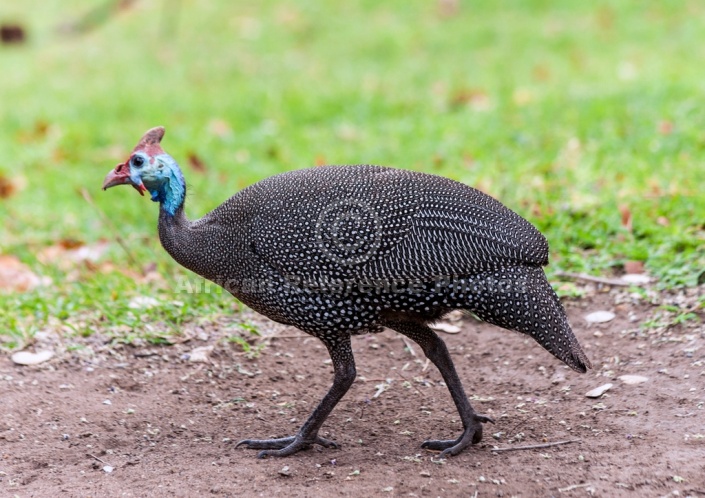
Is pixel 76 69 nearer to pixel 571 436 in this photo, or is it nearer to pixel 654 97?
pixel 654 97

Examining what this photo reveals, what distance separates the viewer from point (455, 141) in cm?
666

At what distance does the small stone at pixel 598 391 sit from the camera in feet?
12.0

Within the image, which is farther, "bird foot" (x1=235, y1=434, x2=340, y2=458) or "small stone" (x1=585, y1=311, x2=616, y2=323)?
"small stone" (x1=585, y1=311, x2=616, y2=323)

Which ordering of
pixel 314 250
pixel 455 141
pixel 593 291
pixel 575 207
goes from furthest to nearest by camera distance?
pixel 455 141
pixel 575 207
pixel 593 291
pixel 314 250

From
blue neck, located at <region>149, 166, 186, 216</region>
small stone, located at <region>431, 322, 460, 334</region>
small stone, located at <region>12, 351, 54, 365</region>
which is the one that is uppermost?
blue neck, located at <region>149, 166, 186, 216</region>

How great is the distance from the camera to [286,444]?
11.3 feet

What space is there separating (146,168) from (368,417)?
1.33 metres

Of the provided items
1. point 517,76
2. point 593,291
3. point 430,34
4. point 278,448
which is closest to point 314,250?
point 278,448

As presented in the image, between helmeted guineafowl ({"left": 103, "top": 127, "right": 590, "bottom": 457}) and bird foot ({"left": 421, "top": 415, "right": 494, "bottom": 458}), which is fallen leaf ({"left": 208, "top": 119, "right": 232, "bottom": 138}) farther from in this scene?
bird foot ({"left": 421, "top": 415, "right": 494, "bottom": 458})

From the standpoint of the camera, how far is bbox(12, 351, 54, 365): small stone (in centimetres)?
402

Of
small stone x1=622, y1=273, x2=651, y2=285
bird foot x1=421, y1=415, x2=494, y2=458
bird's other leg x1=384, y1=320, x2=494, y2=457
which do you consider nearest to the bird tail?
bird's other leg x1=384, y1=320, x2=494, y2=457

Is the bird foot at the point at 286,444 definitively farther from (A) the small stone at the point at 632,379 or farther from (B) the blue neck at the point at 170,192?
(A) the small stone at the point at 632,379

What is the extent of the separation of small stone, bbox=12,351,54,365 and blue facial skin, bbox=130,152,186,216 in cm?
105

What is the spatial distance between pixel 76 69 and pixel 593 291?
7.04 metres
